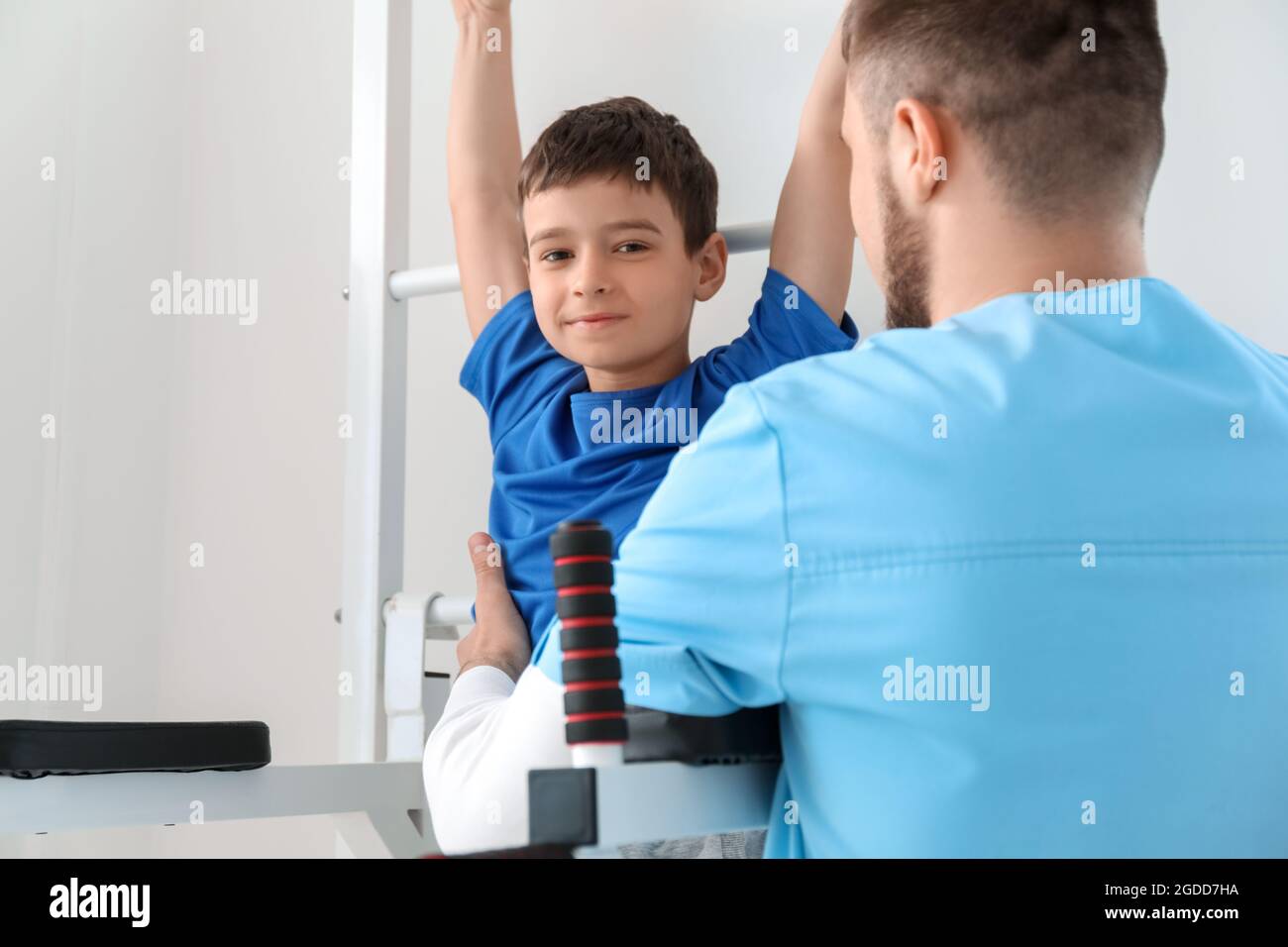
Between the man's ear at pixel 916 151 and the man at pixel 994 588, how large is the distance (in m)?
0.13

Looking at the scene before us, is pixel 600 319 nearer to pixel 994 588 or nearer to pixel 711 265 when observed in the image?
pixel 711 265

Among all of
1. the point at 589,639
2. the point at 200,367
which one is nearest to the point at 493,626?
the point at 589,639

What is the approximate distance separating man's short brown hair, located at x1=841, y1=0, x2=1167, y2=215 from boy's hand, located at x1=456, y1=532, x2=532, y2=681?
635mm

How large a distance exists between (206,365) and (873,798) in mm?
1656

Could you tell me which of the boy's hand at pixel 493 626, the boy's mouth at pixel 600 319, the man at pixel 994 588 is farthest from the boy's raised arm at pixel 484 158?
the man at pixel 994 588

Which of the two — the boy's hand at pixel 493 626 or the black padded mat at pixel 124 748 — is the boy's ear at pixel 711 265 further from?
the black padded mat at pixel 124 748

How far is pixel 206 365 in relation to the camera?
2.09m

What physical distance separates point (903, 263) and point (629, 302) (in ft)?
1.56

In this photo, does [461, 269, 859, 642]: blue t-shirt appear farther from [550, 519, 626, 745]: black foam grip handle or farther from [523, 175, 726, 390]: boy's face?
[550, 519, 626, 745]: black foam grip handle

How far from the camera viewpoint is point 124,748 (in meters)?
1.11

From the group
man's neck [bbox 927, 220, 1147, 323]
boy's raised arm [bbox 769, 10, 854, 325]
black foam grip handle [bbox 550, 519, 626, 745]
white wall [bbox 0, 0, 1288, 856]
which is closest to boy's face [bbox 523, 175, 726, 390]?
boy's raised arm [bbox 769, 10, 854, 325]
